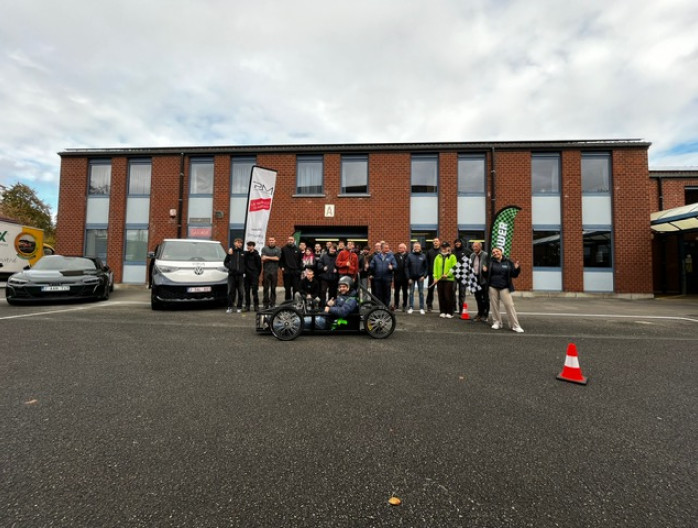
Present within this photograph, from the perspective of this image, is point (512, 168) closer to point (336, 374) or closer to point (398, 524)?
point (336, 374)

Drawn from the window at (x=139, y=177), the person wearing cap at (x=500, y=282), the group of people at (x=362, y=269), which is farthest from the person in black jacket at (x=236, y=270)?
the window at (x=139, y=177)

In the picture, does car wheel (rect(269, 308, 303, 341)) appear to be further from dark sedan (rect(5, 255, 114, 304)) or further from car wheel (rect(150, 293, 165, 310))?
dark sedan (rect(5, 255, 114, 304))

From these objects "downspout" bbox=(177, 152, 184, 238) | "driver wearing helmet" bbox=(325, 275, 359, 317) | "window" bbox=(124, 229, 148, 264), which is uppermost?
"downspout" bbox=(177, 152, 184, 238)

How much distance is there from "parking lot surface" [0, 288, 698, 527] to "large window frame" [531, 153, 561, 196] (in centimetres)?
1131

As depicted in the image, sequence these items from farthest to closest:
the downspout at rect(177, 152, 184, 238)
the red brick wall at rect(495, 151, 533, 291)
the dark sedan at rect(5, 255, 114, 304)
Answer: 1. the downspout at rect(177, 152, 184, 238)
2. the red brick wall at rect(495, 151, 533, 291)
3. the dark sedan at rect(5, 255, 114, 304)

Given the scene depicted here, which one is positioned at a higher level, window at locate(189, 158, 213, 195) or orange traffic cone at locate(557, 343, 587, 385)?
window at locate(189, 158, 213, 195)

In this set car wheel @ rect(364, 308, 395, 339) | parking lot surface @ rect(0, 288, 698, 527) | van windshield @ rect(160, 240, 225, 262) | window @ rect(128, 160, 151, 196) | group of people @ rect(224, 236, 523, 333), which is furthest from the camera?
window @ rect(128, 160, 151, 196)

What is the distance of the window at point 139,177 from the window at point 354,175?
31.6 ft

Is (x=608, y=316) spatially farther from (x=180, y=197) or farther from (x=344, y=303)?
(x=180, y=197)

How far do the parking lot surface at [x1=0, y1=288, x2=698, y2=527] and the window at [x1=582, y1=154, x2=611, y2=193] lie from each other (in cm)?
1205

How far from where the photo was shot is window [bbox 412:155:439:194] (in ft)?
48.5

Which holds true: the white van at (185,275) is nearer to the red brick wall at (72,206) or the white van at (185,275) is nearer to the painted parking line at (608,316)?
the painted parking line at (608,316)

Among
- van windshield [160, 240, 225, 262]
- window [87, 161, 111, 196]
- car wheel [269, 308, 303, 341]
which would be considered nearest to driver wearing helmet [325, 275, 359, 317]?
Answer: car wheel [269, 308, 303, 341]

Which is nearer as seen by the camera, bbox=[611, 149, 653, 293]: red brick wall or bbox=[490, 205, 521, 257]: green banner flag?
bbox=[490, 205, 521, 257]: green banner flag
